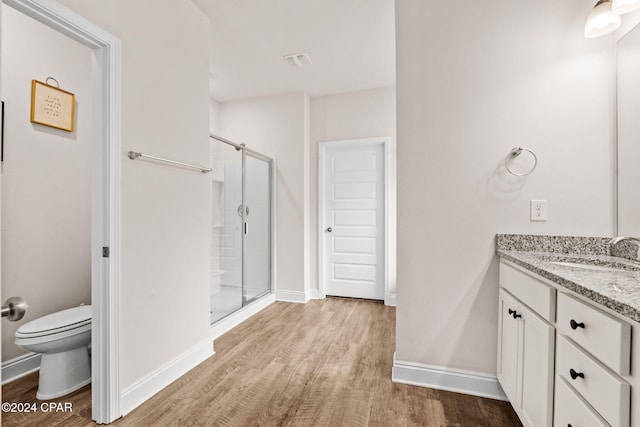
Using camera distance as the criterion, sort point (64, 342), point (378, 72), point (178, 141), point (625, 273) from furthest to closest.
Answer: point (378, 72) → point (178, 141) → point (64, 342) → point (625, 273)

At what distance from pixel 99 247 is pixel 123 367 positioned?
67 centimetres

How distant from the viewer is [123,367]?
1.83 metres

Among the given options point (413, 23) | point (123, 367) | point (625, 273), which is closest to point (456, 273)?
point (625, 273)

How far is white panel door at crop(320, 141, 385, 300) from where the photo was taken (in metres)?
3.94

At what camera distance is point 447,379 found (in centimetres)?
205

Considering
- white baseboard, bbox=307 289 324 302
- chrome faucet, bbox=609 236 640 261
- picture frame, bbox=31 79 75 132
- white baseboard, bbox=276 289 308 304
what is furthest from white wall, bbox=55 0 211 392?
chrome faucet, bbox=609 236 640 261

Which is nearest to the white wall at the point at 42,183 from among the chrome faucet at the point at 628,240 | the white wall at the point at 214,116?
→ the white wall at the point at 214,116

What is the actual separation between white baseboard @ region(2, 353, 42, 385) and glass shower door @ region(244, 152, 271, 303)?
5.50 ft

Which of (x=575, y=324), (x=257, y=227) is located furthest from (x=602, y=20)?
(x=257, y=227)

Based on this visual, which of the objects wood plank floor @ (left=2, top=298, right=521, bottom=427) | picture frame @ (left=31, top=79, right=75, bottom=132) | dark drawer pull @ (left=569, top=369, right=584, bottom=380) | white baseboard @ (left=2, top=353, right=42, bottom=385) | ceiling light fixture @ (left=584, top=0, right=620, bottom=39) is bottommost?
wood plank floor @ (left=2, top=298, right=521, bottom=427)

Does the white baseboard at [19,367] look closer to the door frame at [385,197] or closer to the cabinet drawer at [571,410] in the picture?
the door frame at [385,197]

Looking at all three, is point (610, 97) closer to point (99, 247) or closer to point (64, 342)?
point (99, 247)

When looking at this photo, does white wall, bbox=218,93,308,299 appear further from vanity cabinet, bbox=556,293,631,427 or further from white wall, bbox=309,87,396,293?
vanity cabinet, bbox=556,293,631,427

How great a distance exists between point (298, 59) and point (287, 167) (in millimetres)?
1251
